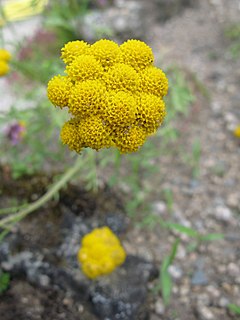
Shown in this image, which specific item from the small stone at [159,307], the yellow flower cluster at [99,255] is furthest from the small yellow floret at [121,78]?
the small stone at [159,307]

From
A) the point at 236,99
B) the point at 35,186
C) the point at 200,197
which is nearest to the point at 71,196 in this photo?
the point at 35,186

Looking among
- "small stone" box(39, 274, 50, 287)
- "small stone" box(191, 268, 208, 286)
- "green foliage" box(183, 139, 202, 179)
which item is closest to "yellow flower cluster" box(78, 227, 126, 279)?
"small stone" box(39, 274, 50, 287)

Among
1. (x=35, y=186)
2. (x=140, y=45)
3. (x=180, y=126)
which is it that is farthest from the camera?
(x=180, y=126)

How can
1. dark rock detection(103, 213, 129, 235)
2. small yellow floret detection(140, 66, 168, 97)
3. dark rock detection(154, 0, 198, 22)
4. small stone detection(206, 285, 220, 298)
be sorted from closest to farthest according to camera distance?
1. small yellow floret detection(140, 66, 168, 97)
2. small stone detection(206, 285, 220, 298)
3. dark rock detection(103, 213, 129, 235)
4. dark rock detection(154, 0, 198, 22)

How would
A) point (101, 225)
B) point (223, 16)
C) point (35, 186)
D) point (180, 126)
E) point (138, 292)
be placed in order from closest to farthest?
point (138, 292) → point (101, 225) → point (35, 186) → point (180, 126) → point (223, 16)

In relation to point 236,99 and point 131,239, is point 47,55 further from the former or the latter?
point 131,239

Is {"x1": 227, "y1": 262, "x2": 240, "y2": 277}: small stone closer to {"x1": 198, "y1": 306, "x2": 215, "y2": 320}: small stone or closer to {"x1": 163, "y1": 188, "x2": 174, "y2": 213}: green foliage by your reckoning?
{"x1": 198, "y1": 306, "x2": 215, "y2": 320}: small stone

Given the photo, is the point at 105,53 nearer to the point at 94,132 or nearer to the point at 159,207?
the point at 94,132
